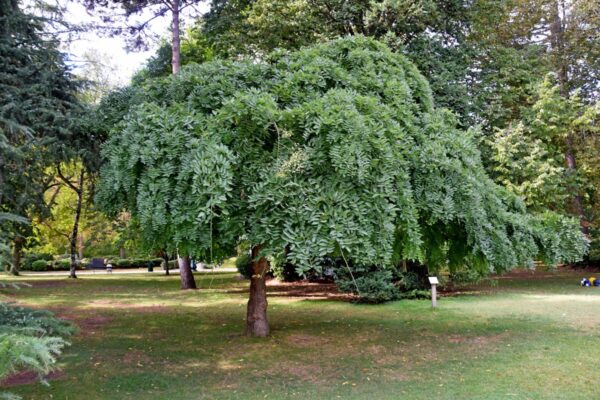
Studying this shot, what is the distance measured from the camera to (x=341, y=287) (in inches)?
598

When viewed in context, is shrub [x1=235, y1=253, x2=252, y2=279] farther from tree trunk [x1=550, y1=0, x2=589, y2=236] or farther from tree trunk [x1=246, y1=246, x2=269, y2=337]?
tree trunk [x1=550, y1=0, x2=589, y2=236]

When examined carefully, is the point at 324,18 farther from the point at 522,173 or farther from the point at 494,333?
the point at 494,333

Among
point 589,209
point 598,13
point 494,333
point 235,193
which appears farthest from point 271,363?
point 598,13

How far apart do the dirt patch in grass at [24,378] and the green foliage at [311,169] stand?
2254 millimetres

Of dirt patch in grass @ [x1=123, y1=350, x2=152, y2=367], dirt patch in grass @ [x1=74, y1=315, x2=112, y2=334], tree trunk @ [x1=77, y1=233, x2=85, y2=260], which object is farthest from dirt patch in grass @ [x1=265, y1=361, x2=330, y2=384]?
tree trunk @ [x1=77, y1=233, x2=85, y2=260]

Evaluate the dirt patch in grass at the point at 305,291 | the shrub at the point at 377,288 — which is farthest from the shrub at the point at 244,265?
the shrub at the point at 377,288

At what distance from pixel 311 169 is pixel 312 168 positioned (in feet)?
0.06

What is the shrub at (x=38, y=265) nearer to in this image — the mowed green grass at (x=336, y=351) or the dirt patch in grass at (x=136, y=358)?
the mowed green grass at (x=336, y=351)

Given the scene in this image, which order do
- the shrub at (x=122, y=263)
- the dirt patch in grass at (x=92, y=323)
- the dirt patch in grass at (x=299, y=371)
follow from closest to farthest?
the dirt patch in grass at (x=299, y=371) → the dirt patch in grass at (x=92, y=323) → the shrub at (x=122, y=263)

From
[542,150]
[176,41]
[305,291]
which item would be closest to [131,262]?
[305,291]

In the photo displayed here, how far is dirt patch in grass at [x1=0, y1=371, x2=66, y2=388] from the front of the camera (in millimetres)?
6398

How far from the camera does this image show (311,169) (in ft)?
18.5

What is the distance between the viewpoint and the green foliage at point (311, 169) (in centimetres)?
547

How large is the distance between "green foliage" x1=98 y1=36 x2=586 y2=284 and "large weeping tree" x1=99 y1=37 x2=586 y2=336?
0.02 m
